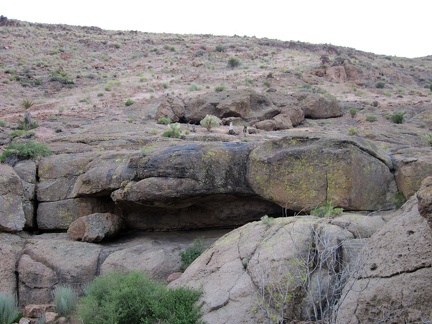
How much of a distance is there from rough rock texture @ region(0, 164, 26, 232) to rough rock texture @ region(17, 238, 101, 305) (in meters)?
0.66

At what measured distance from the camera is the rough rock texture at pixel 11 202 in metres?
12.0

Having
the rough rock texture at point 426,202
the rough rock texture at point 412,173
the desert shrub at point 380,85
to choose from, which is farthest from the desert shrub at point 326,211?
the desert shrub at point 380,85

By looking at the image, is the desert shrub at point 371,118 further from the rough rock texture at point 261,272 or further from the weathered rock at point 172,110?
the rough rock texture at point 261,272

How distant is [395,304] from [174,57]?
4586cm

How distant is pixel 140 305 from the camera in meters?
8.00

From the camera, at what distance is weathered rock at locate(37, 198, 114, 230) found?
13031mm

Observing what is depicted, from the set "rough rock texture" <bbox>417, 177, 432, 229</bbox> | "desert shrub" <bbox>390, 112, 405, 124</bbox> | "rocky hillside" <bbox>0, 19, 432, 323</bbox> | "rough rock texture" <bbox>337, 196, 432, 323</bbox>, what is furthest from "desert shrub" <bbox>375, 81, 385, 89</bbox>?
"rough rock texture" <bbox>417, 177, 432, 229</bbox>

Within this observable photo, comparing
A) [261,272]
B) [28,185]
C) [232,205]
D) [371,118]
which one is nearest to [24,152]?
A: [28,185]

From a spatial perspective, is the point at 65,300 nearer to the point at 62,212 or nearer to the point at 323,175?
the point at 62,212

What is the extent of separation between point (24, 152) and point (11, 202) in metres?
2.27

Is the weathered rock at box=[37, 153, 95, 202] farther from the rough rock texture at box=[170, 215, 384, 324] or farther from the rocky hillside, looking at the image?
the rough rock texture at box=[170, 215, 384, 324]

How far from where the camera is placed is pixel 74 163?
13.8 m

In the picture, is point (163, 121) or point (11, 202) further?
point (163, 121)

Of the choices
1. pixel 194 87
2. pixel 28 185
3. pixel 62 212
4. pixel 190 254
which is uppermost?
pixel 194 87
